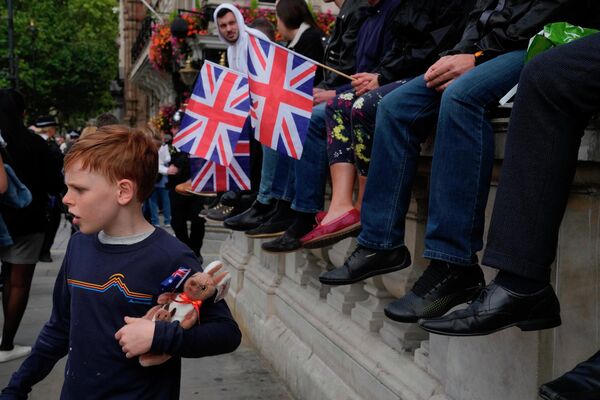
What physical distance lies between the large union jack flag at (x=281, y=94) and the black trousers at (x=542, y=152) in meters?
2.00

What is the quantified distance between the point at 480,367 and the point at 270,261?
10.7 feet

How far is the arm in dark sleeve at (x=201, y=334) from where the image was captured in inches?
84.6

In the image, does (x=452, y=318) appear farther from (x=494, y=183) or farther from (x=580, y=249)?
(x=494, y=183)

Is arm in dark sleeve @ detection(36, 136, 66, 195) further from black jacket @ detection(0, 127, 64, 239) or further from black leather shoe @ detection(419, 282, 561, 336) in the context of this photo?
black leather shoe @ detection(419, 282, 561, 336)

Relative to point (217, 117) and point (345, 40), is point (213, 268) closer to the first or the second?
point (345, 40)

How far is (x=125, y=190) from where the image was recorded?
2406 mm

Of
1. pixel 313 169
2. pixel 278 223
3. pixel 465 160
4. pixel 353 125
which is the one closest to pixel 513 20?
pixel 465 160

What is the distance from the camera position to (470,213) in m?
2.43

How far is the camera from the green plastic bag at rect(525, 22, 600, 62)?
213 cm

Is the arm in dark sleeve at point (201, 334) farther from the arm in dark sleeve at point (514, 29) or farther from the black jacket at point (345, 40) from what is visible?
the black jacket at point (345, 40)

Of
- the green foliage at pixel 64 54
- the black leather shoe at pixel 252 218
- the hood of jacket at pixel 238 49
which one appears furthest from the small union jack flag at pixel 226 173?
the green foliage at pixel 64 54

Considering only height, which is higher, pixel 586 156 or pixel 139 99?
pixel 586 156

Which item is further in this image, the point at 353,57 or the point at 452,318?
A: the point at 353,57

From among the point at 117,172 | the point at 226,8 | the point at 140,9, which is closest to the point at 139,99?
the point at 140,9
